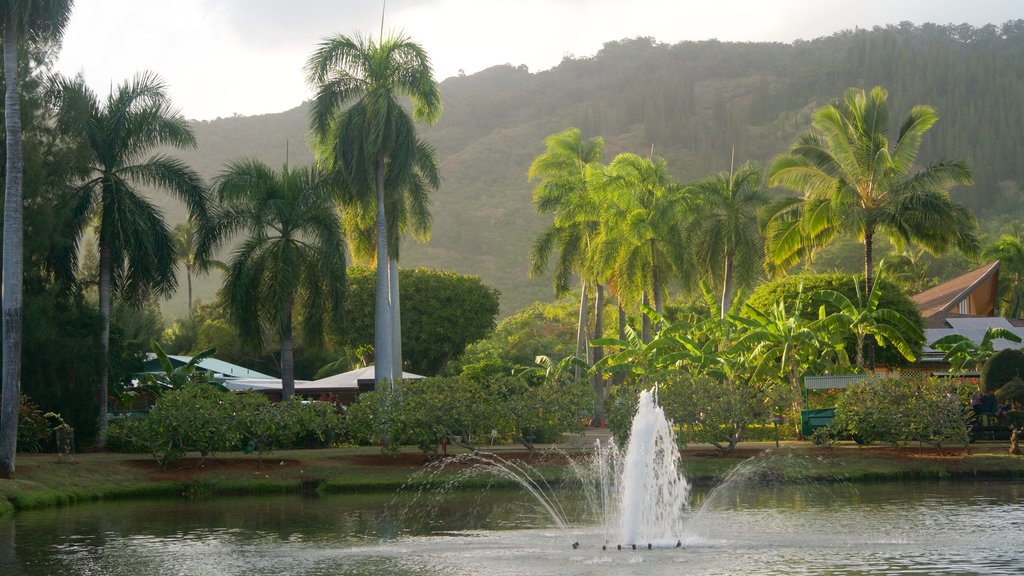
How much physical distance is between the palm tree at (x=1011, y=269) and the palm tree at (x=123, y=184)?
180 ft

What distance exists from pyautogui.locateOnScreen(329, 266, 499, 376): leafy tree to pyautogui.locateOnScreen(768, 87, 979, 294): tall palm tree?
25315mm

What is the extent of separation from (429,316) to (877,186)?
94.1ft

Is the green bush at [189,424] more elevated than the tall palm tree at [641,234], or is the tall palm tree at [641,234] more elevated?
the tall palm tree at [641,234]

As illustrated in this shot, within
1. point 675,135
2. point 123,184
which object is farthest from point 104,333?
point 675,135

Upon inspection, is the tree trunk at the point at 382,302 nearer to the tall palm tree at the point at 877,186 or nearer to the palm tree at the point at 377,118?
the palm tree at the point at 377,118

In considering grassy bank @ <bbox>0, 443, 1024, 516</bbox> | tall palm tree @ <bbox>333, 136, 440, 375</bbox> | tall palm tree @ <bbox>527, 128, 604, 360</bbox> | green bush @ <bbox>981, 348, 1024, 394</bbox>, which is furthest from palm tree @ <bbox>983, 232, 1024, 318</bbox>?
tall palm tree @ <bbox>333, 136, 440, 375</bbox>

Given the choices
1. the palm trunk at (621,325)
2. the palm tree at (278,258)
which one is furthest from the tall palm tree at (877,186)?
the palm tree at (278,258)

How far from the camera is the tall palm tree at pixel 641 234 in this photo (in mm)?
46781

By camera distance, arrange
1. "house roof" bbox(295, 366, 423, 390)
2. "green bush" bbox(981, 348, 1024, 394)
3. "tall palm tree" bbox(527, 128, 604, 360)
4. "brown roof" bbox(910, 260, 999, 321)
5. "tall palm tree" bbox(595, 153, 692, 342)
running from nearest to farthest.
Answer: "green bush" bbox(981, 348, 1024, 394), "house roof" bbox(295, 366, 423, 390), "tall palm tree" bbox(595, 153, 692, 342), "tall palm tree" bbox(527, 128, 604, 360), "brown roof" bbox(910, 260, 999, 321)

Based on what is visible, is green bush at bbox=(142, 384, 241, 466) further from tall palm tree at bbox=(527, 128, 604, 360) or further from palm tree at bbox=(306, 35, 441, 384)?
tall palm tree at bbox=(527, 128, 604, 360)

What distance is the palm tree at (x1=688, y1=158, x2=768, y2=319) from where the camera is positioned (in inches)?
1929

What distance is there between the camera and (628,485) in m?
19.4

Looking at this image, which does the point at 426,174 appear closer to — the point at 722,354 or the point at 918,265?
the point at 722,354

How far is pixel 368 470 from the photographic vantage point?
3238 cm
